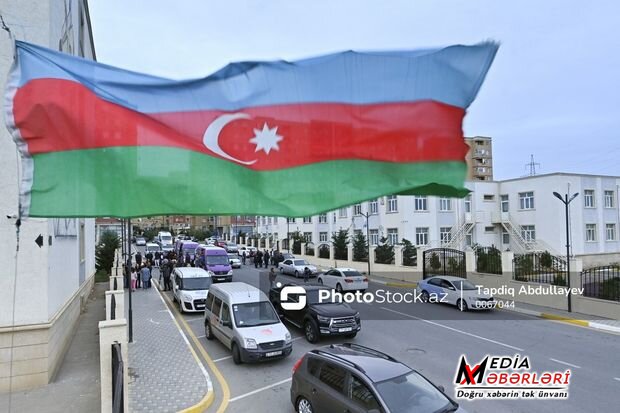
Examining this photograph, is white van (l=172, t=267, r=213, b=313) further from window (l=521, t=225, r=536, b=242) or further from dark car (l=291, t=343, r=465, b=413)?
window (l=521, t=225, r=536, b=242)

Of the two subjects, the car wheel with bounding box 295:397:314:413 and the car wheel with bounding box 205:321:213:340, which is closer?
the car wheel with bounding box 295:397:314:413

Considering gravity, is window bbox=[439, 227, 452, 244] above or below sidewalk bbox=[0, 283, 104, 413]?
above

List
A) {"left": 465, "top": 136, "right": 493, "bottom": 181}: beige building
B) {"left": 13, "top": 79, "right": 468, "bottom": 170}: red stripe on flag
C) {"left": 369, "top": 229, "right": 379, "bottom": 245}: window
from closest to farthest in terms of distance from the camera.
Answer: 1. {"left": 13, "top": 79, "right": 468, "bottom": 170}: red stripe on flag
2. {"left": 369, "top": 229, "right": 379, "bottom": 245}: window
3. {"left": 465, "top": 136, "right": 493, "bottom": 181}: beige building

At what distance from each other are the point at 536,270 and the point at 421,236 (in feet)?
61.2

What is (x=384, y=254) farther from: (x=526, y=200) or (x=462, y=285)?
(x=526, y=200)

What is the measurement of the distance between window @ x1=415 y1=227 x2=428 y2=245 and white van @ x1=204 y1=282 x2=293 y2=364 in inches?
1149

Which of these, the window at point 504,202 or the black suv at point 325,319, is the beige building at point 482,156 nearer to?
the window at point 504,202

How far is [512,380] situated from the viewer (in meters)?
10.5

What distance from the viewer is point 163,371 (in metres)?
10.6

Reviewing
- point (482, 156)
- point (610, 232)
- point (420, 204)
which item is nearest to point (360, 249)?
point (420, 204)

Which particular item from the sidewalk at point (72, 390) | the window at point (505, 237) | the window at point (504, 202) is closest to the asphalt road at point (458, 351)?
the sidewalk at point (72, 390)

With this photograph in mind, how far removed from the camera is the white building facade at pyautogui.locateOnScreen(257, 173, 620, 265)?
40.0 meters

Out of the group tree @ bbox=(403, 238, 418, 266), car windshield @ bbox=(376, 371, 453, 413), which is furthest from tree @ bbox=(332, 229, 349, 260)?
car windshield @ bbox=(376, 371, 453, 413)

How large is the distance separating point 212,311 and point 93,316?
633 cm
